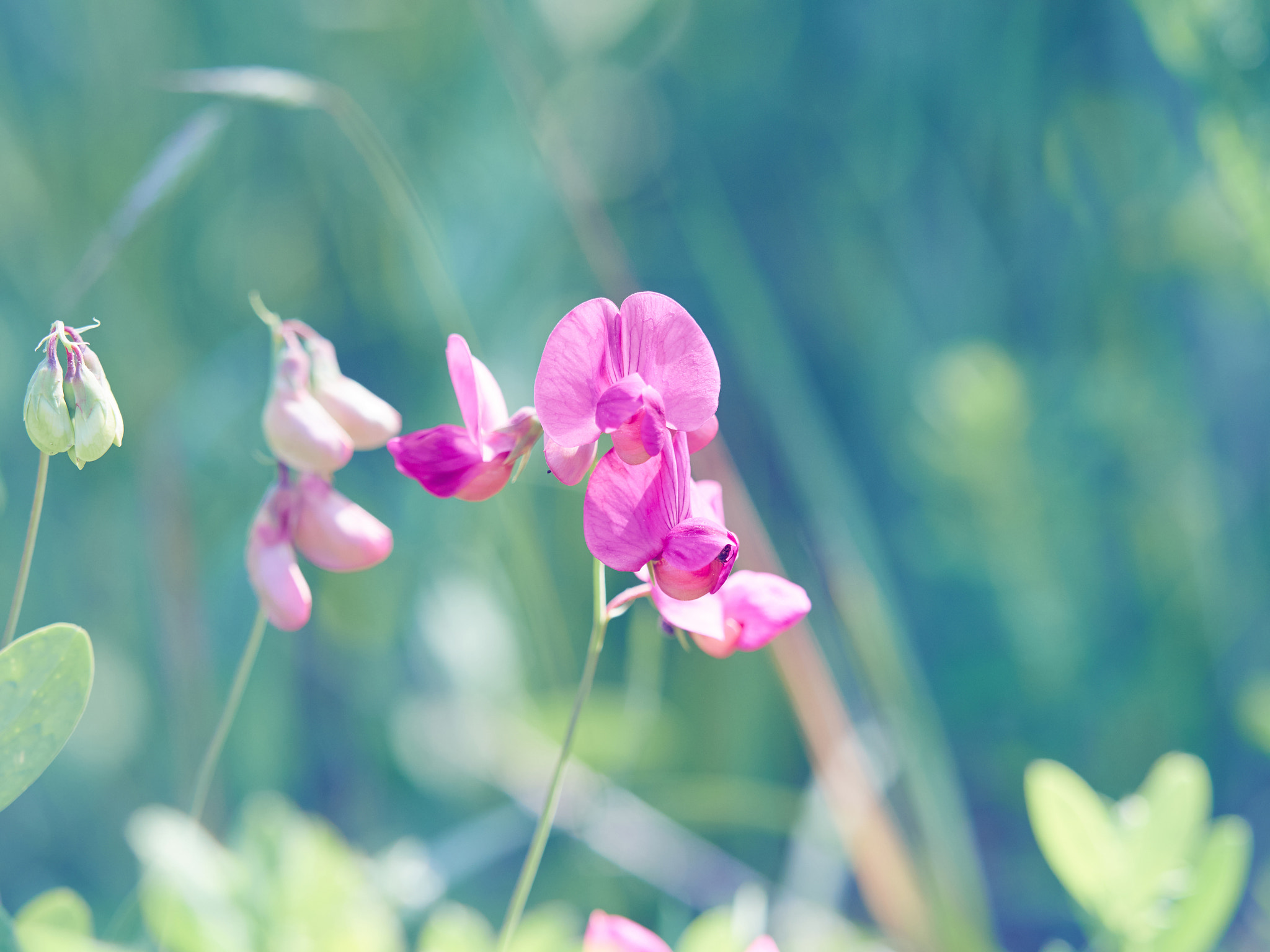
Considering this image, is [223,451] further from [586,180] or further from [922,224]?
[922,224]

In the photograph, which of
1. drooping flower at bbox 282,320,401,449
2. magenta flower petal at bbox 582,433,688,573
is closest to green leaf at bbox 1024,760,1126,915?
magenta flower petal at bbox 582,433,688,573

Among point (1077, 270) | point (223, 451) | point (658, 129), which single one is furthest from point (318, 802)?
point (1077, 270)

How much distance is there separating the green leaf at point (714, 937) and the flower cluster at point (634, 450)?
182 millimetres

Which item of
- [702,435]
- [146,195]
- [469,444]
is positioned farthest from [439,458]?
[146,195]

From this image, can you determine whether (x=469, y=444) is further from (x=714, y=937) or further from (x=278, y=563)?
(x=714, y=937)

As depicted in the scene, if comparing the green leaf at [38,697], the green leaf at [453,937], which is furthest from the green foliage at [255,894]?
the green leaf at [38,697]

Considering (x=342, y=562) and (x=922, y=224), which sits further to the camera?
(x=922, y=224)

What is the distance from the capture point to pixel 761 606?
0.42m

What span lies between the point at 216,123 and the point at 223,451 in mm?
638

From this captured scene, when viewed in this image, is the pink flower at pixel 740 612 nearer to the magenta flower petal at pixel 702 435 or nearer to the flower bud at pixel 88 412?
the magenta flower petal at pixel 702 435

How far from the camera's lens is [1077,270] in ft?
3.78

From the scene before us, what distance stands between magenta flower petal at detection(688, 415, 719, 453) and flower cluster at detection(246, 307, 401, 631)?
0.47 feet

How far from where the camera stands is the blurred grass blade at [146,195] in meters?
0.53

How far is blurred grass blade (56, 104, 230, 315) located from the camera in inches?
21.0
